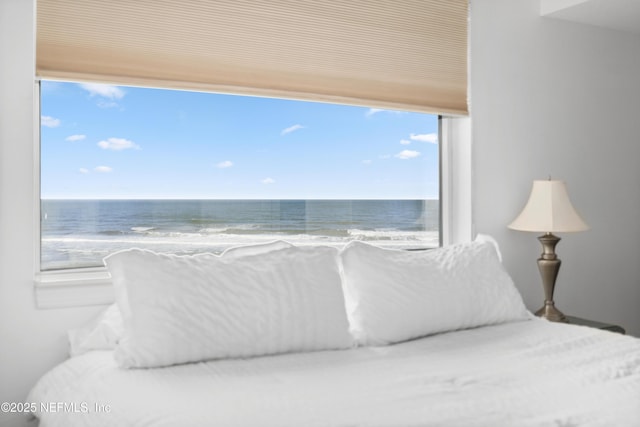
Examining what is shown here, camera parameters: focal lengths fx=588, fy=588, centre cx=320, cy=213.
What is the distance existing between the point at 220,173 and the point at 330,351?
108 cm

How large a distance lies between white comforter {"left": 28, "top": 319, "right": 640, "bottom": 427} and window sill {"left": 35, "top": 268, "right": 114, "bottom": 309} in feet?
0.96

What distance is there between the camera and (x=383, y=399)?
1520mm

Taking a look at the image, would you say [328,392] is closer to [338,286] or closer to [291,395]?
[291,395]

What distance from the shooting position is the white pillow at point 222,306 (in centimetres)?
178

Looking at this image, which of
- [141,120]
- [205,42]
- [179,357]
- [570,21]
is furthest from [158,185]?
[570,21]

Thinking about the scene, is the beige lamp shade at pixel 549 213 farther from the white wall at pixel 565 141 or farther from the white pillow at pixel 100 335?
the white pillow at pixel 100 335

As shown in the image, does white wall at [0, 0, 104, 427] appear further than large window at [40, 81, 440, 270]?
No

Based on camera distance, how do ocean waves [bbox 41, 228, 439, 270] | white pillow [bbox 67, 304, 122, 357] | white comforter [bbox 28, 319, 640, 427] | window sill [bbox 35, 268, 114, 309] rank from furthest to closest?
ocean waves [bbox 41, 228, 439, 270]
window sill [bbox 35, 268, 114, 309]
white pillow [bbox 67, 304, 122, 357]
white comforter [bbox 28, 319, 640, 427]

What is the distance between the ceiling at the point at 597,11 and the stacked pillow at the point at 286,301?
164 centimetres

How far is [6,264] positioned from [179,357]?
0.78m

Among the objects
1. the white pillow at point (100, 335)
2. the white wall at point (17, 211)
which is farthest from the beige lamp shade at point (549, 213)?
the white wall at point (17, 211)

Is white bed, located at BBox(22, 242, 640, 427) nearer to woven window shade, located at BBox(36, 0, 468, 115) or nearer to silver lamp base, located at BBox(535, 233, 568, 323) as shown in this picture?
silver lamp base, located at BBox(535, 233, 568, 323)

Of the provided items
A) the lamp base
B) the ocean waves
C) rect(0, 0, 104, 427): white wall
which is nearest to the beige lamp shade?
the lamp base

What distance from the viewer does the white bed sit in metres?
1.45
